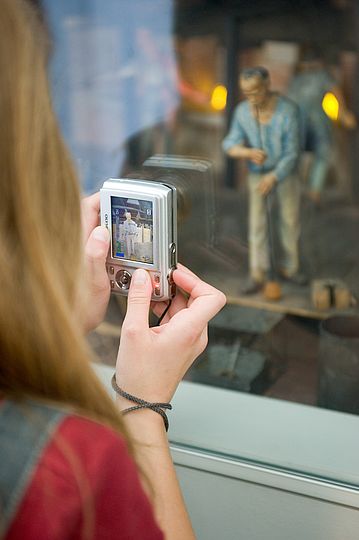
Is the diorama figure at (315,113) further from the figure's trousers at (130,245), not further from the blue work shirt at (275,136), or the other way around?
the figure's trousers at (130,245)

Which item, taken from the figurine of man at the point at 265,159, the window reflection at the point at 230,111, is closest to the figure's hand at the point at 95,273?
the window reflection at the point at 230,111

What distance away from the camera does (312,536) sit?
2.79ft

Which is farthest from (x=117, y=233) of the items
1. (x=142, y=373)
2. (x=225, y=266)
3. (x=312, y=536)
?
(x=225, y=266)

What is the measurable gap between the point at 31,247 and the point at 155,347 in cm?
20

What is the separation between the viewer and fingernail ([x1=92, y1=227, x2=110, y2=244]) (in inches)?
27.5

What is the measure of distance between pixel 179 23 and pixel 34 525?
1.25 m

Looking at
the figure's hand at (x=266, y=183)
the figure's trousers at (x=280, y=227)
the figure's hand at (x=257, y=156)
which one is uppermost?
the figure's hand at (x=257, y=156)

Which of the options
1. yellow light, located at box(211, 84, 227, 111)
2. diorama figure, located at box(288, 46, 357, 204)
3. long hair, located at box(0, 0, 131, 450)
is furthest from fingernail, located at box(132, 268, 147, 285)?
yellow light, located at box(211, 84, 227, 111)

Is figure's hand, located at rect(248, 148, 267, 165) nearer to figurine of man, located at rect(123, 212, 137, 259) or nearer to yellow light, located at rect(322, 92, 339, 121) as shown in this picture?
yellow light, located at rect(322, 92, 339, 121)

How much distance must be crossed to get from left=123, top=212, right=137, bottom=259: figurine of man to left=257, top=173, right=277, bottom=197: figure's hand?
58 cm

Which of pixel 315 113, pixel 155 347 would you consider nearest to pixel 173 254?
pixel 155 347

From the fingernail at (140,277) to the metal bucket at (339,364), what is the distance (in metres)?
0.46

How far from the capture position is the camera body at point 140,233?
71cm

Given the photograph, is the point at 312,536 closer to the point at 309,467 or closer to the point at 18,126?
the point at 309,467
